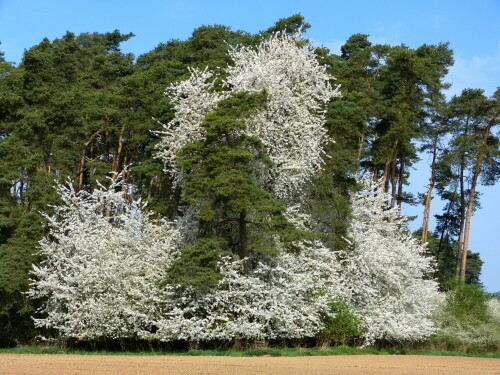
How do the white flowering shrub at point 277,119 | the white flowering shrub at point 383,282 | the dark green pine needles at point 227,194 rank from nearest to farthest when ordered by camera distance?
the dark green pine needles at point 227,194, the white flowering shrub at point 277,119, the white flowering shrub at point 383,282

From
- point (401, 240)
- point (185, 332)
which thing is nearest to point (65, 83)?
point (185, 332)

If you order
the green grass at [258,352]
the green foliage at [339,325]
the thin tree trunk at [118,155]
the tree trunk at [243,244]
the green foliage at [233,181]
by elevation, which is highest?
the thin tree trunk at [118,155]

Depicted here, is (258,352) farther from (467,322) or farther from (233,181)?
(467,322)

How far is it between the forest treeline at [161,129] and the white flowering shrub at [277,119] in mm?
1726

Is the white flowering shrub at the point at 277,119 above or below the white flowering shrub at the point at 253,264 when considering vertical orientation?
above

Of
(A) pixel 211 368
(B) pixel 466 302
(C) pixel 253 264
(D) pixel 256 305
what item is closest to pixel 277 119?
(C) pixel 253 264

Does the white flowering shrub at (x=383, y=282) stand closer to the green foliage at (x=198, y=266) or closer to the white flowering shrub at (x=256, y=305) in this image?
the white flowering shrub at (x=256, y=305)

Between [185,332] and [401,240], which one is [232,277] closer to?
[185,332]

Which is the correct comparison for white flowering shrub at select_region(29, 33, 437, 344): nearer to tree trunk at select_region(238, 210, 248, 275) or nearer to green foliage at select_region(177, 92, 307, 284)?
tree trunk at select_region(238, 210, 248, 275)

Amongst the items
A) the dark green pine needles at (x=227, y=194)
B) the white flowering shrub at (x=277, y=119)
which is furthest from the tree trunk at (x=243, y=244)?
the white flowering shrub at (x=277, y=119)

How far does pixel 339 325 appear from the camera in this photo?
90.0 feet

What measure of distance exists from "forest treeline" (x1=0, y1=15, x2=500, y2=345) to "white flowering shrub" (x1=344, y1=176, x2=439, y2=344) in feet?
3.62

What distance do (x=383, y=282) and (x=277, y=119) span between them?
33.1 ft

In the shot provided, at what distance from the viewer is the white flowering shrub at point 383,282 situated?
28.7m
